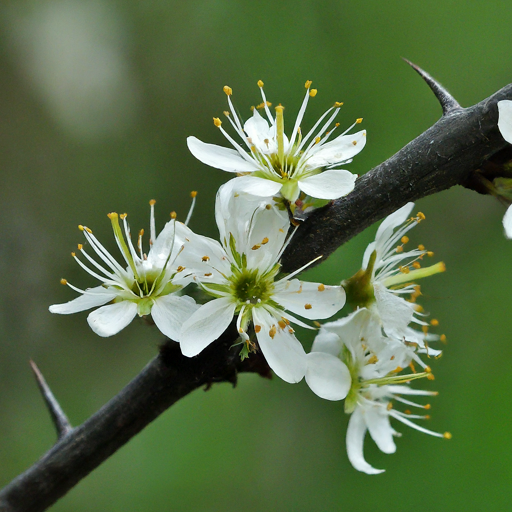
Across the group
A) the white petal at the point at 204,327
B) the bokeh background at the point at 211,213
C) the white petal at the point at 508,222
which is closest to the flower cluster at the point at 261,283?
the white petal at the point at 204,327

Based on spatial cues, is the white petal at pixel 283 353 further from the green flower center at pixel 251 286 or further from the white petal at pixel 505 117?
the white petal at pixel 505 117

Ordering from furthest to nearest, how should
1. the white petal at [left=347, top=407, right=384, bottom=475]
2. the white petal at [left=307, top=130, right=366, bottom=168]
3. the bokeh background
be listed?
the bokeh background < the white petal at [left=347, top=407, right=384, bottom=475] < the white petal at [left=307, top=130, right=366, bottom=168]

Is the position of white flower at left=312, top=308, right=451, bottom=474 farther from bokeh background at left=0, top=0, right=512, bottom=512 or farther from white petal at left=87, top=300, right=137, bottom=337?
bokeh background at left=0, top=0, right=512, bottom=512

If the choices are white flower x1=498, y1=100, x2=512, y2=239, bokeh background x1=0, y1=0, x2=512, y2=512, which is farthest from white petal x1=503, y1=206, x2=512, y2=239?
bokeh background x1=0, y1=0, x2=512, y2=512

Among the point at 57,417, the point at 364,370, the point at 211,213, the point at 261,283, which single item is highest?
the point at 261,283

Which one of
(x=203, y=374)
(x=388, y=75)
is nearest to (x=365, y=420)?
(x=203, y=374)

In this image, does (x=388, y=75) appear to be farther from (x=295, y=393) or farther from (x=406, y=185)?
(x=406, y=185)

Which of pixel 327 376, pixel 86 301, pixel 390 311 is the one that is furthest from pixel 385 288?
pixel 86 301

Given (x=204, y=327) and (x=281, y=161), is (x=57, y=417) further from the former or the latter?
(x=281, y=161)
